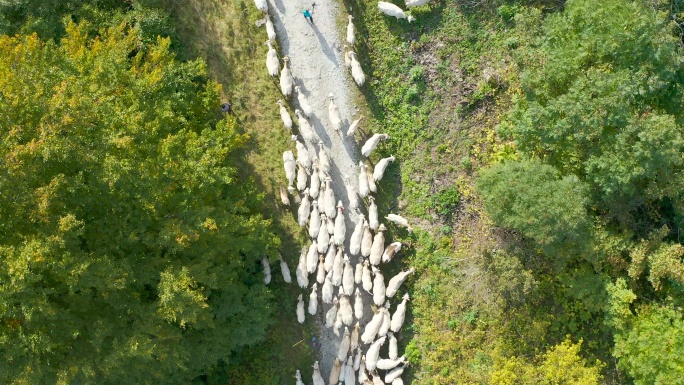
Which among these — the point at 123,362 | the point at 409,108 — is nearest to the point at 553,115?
the point at 409,108

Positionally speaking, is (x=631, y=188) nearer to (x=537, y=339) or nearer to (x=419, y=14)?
(x=537, y=339)

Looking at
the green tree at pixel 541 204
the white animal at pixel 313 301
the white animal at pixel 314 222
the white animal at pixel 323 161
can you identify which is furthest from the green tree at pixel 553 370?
the white animal at pixel 323 161

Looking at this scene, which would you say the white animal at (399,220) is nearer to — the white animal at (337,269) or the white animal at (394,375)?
the white animal at (337,269)

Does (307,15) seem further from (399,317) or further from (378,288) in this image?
(399,317)

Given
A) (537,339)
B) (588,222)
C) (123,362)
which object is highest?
(123,362)

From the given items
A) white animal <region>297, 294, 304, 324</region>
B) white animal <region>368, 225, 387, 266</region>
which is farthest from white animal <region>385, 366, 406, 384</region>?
white animal <region>368, 225, 387, 266</region>

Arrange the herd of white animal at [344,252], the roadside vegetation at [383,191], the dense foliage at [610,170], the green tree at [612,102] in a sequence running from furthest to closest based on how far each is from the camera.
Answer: the herd of white animal at [344,252] → the dense foliage at [610,170] → the green tree at [612,102] → the roadside vegetation at [383,191]

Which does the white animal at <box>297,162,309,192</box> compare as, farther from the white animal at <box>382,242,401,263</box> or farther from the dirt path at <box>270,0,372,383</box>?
the white animal at <box>382,242,401,263</box>
